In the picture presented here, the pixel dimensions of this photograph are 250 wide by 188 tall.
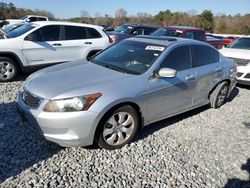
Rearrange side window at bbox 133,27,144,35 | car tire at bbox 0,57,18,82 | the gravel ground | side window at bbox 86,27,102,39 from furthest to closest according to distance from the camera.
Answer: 1. side window at bbox 133,27,144,35
2. side window at bbox 86,27,102,39
3. car tire at bbox 0,57,18,82
4. the gravel ground

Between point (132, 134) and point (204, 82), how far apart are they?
2.00 metres

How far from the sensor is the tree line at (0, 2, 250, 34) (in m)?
37.9

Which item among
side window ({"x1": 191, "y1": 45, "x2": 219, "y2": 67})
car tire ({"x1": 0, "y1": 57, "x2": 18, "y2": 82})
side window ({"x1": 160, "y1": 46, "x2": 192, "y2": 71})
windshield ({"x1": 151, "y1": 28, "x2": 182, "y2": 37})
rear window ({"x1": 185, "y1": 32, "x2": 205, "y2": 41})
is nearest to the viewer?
side window ({"x1": 160, "y1": 46, "x2": 192, "y2": 71})

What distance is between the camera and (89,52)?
7.73 metres

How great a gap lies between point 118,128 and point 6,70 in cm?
426

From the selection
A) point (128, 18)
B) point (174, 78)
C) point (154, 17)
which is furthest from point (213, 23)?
point (174, 78)

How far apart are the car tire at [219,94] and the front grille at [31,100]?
3.70 meters

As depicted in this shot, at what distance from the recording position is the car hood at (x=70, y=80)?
3.34m

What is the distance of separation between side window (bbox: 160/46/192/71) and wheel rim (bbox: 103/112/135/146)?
3.44 feet

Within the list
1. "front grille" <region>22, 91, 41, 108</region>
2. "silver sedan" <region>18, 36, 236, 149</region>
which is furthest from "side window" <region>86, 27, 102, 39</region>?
"front grille" <region>22, 91, 41, 108</region>

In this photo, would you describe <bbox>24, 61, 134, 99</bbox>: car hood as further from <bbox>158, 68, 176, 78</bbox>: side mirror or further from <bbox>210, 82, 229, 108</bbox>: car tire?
<bbox>210, 82, 229, 108</bbox>: car tire

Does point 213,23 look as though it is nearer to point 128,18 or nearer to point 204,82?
point 128,18

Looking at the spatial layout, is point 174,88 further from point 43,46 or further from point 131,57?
point 43,46

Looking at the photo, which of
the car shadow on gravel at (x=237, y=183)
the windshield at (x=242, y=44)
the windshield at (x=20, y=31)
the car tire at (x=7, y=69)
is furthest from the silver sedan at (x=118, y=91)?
the windshield at (x=242, y=44)
